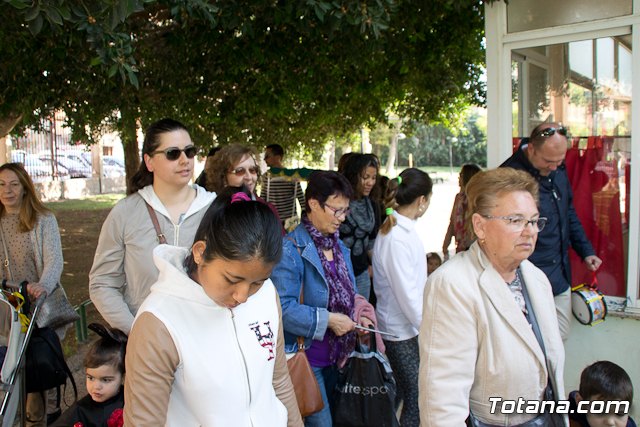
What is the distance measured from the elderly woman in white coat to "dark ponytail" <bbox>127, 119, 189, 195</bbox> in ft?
5.66

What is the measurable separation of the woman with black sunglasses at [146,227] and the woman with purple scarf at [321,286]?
575 millimetres

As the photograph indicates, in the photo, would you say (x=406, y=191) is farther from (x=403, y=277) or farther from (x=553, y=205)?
(x=553, y=205)

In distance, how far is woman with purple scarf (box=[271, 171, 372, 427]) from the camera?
3.16 m

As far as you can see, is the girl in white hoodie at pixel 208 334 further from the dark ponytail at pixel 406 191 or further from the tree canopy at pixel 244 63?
the tree canopy at pixel 244 63

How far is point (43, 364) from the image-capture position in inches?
149

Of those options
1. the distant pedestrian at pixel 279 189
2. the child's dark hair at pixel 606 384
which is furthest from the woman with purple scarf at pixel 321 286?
the distant pedestrian at pixel 279 189

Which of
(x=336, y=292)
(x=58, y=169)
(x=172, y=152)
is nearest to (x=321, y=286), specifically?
(x=336, y=292)

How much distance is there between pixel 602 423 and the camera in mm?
3061

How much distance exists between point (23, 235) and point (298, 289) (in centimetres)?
224

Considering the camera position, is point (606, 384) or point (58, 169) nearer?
point (606, 384)

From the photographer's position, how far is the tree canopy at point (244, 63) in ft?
18.8

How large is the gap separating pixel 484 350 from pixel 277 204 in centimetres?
606

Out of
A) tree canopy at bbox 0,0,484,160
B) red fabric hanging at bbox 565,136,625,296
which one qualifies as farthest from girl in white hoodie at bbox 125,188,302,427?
red fabric hanging at bbox 565,136,625,296

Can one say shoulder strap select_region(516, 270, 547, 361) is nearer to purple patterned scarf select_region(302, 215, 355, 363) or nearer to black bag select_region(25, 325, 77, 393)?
purple patterned scarf select_region(302, 215, 355, 363)
